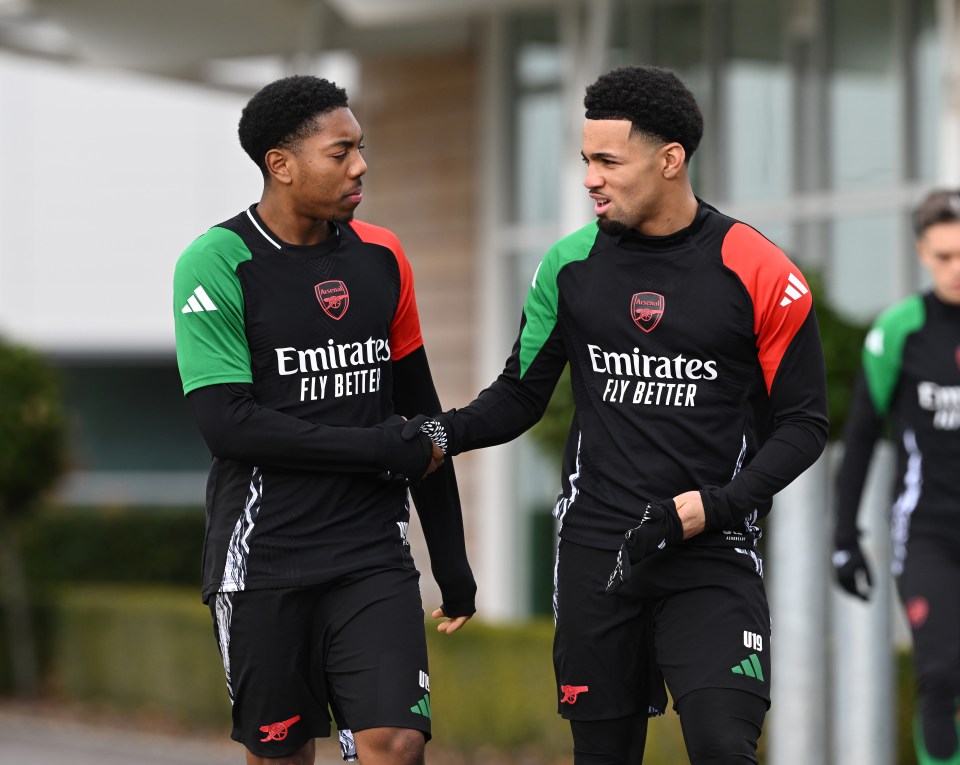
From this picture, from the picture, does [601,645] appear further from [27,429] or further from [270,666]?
[27,429]

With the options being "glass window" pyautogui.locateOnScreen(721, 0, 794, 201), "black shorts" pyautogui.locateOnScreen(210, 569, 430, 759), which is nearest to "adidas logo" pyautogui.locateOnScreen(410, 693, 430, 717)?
"black shorts" pyautogui.locateOnScreen(210, 569, 430, 759)

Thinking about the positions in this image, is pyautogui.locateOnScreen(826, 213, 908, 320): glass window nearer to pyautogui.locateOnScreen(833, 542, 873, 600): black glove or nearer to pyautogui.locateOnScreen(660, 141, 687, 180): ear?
pyautogui.locateOnScreen(833, 542, 873, 600): black glove

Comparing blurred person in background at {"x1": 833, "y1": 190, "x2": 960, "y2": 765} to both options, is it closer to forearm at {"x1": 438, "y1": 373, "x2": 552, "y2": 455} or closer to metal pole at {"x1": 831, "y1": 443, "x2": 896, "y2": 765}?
metal pole at {"x1": 831, "y1": 443, "x2": 896, "y2": 765}

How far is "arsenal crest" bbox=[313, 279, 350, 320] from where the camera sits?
4.38m

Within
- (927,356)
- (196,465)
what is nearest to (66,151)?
(196,465)

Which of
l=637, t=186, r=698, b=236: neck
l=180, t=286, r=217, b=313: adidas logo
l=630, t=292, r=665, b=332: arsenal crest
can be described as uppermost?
l=637, t=186, r=698, b=236: neck

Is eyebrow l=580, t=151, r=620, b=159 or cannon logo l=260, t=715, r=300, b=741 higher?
eyebrow l=580, t=151, r=620, b=159

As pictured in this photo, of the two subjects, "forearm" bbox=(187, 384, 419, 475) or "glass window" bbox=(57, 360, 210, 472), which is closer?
"forearm" bbox=(187, 384, 419, 475)

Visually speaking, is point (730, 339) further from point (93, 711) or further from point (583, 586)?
point (93, 711)

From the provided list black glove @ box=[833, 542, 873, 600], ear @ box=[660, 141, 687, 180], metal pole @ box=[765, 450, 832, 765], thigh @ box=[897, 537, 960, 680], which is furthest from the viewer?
metal pole @ box=[765, 450, 832, 765]

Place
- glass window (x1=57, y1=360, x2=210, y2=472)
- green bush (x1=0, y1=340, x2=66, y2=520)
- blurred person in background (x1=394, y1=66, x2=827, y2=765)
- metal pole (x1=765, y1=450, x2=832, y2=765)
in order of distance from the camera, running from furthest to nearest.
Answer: glass window (x1=57, y1=360, x2=210, y2=472)
green bush (x1=0, y1=340, x2=66, y2=520)
metal pole (x1=765, y1=450, x2=832, y2=765)
blurred person in background (x1=394, y1=66, x2=827, y2=765)

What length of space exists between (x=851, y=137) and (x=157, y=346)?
31.1 metres

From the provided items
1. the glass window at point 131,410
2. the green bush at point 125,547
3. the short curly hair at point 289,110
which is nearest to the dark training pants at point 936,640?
the short curly hair at point 289,110

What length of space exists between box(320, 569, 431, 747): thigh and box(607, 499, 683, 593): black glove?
62 cm
